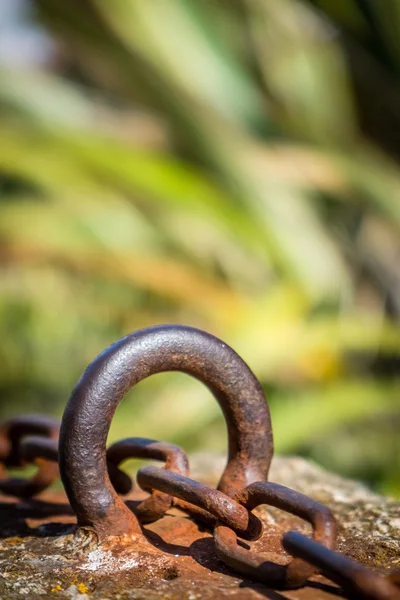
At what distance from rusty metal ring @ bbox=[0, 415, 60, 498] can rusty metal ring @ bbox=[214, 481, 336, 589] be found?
11.0 inches

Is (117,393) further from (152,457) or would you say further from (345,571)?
(345,571)

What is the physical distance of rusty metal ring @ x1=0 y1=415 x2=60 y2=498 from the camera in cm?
83

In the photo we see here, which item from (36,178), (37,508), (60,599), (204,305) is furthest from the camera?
(36,178)

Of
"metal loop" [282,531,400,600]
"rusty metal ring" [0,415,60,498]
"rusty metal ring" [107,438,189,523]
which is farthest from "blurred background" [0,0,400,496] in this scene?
"metal loop" [282,531,400,600]

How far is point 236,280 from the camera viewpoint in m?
3.07

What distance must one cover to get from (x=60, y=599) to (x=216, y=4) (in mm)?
3232

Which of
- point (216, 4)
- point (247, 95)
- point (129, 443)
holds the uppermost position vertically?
point (216, 4)

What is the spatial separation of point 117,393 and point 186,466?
102mm

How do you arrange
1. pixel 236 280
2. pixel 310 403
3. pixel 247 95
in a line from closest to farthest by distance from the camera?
pixel 310 403 → pixel 236 280 → pixel 247 95

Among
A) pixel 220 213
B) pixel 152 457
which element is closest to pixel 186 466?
pixel 152 457

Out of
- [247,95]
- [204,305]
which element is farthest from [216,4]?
[204,305]

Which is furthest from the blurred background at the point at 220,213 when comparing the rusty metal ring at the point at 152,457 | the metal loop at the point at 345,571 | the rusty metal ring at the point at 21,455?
the metal loop at the point at 345,571

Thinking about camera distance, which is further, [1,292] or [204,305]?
[1,292]

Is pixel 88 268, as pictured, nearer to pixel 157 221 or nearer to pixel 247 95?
pixel 157 221
